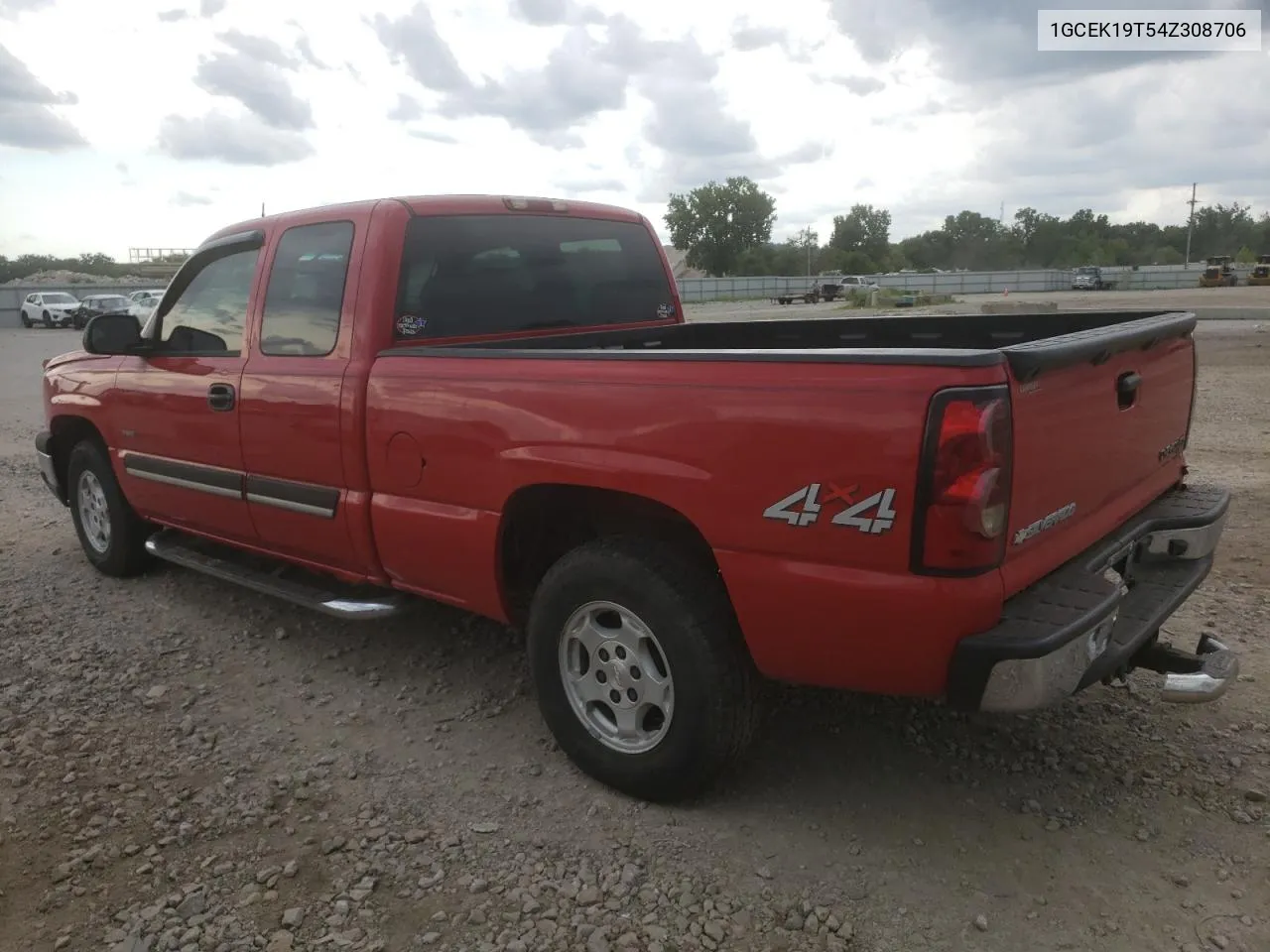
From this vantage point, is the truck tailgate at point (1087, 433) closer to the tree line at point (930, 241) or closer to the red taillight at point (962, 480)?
the red taillight at point (962, 480)

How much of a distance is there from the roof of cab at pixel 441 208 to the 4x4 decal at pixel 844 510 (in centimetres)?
213

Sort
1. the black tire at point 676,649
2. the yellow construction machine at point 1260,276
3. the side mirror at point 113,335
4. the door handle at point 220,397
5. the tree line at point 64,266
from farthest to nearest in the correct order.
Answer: the tree line at point 64,266 < the yellow construction machine at point 1260,276 < the side mirror at point 113,335 < the door handle at point 220,397 < the black tire at point 676,649

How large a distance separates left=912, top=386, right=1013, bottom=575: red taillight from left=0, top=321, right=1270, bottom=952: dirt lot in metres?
0.99

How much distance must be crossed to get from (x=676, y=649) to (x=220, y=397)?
2.53 m

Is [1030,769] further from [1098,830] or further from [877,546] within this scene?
[877,546]

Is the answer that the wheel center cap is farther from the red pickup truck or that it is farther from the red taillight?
the red taillight

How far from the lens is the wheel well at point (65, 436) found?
18.1 feet

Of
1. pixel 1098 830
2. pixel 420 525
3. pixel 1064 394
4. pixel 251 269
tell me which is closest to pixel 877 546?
pixel 1064 394

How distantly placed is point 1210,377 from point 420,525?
38.8ft

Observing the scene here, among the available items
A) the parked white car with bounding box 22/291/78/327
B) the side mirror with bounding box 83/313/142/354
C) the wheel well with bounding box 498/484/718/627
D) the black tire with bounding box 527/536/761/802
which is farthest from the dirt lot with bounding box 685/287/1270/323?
the parked white car with bounding box 22/291/78/327

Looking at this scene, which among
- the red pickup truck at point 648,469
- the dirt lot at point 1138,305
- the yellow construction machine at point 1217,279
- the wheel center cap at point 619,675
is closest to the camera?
the red pickup truck at point 648,469

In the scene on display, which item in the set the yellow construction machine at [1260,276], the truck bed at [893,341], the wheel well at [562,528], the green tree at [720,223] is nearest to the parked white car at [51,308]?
the truck bed at [893,341]

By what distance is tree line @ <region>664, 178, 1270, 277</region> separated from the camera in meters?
96.9

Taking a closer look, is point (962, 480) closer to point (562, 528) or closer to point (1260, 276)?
point (562, 528)
